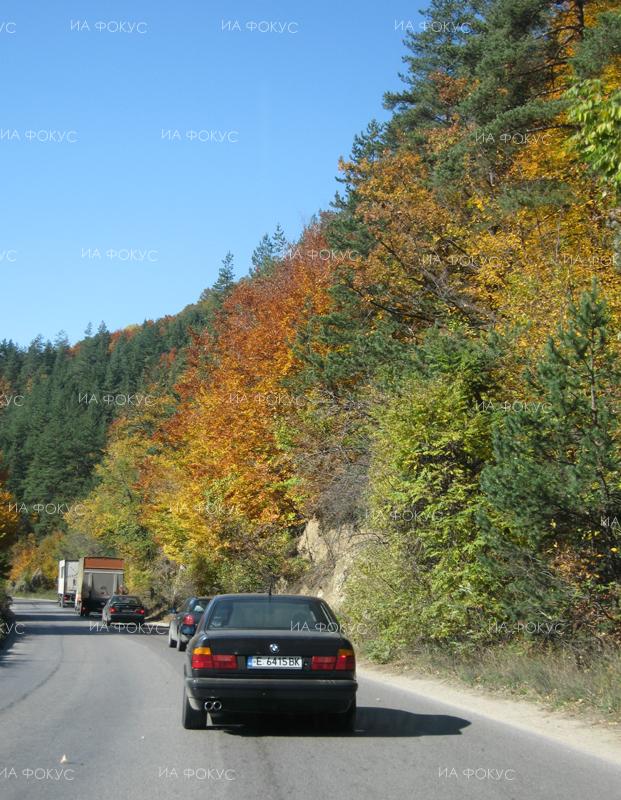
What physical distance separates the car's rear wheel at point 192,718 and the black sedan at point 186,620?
951 cm

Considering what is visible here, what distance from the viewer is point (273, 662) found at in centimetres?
949

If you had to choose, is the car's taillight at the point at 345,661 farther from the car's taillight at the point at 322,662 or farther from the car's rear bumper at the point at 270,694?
the car's rear bumper at the point at 270,694

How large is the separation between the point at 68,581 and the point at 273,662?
66.2 metres

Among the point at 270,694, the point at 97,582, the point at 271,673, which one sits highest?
the point at 271,673

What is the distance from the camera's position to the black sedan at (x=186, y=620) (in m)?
21.8

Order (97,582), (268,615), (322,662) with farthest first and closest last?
(97,582) → (268,615) → (322,662)

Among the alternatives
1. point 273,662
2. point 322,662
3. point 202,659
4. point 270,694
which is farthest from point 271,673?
point 202,659

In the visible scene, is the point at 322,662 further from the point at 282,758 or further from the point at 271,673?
the point at 282,758

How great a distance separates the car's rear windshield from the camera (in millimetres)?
10266

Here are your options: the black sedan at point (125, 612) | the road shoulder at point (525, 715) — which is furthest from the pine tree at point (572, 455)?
the black sedan at point (125, 612)

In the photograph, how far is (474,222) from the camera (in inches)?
970

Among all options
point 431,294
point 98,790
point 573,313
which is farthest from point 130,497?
point 98,790

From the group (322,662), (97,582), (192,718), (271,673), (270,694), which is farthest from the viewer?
(97,582)

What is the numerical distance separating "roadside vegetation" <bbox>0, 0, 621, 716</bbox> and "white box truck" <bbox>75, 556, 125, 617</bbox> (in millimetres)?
10700
